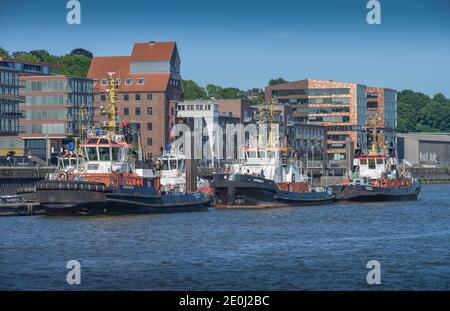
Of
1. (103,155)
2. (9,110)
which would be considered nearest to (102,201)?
(103,155)

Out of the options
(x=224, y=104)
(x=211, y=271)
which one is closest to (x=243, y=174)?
(x=211, y=271)

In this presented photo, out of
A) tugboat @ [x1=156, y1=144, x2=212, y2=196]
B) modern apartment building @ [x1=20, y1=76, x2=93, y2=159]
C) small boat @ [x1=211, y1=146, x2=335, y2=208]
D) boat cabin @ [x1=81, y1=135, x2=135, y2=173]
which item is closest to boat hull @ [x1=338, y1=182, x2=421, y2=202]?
small boat @ [x1=211, y1=146, x2=335, y2=208]

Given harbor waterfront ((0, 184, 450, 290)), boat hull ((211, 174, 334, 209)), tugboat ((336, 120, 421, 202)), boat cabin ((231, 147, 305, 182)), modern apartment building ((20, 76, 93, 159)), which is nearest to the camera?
harbor waterfront ((0, 184, 450, 290))

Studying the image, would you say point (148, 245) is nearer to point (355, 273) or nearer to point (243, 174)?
point (355, 273)

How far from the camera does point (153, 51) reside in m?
172

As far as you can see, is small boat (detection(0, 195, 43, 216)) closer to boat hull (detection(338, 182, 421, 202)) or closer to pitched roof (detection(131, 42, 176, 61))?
boat hull (detection(338, 182, 421, 202))

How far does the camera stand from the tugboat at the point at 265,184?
9594cm

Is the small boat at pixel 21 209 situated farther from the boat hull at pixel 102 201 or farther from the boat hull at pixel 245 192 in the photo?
the boat hull at pixel 245 192

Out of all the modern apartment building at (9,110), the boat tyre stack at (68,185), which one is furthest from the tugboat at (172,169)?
the modern apartment building at (9,110)

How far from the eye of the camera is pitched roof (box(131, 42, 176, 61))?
170 meters

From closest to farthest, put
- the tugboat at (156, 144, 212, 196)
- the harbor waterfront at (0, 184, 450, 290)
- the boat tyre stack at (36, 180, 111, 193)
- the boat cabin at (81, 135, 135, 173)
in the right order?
1. the harbor waterfront at (0, 184, 450, 290)
2. the boat tyre stack at (36, 180, 111, 193)
3. the boat cabin at (81, 135, 135, 173)
4. the tugboat at (156, 144, 212, 196)

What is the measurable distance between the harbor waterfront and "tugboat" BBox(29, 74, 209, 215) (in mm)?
1621

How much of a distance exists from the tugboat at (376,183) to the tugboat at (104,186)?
28732mm

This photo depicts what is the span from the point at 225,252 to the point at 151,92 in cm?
11376
